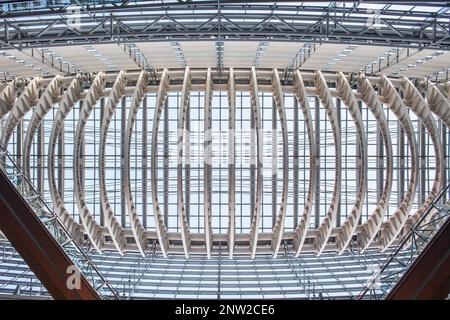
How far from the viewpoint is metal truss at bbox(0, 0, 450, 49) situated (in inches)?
747

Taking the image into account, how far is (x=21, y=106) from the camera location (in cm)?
2548

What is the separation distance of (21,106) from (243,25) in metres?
13.4

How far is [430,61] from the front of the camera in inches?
952

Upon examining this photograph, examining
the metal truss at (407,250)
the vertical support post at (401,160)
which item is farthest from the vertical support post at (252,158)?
the metal truss at (407,250)

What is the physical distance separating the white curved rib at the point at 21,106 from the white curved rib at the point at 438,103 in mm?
22172

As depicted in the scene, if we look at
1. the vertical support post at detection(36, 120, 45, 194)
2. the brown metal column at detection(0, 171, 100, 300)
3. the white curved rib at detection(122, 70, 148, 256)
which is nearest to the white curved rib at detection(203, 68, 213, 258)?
the white curved rib at detection(122, 70, 148, 256)

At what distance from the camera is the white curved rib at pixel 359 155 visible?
78.9 feet

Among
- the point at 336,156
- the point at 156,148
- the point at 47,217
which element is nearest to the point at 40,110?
the point at 156,148

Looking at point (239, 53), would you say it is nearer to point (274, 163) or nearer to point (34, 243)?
point (274, 163)

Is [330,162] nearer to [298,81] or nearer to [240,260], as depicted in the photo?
[298,81]
